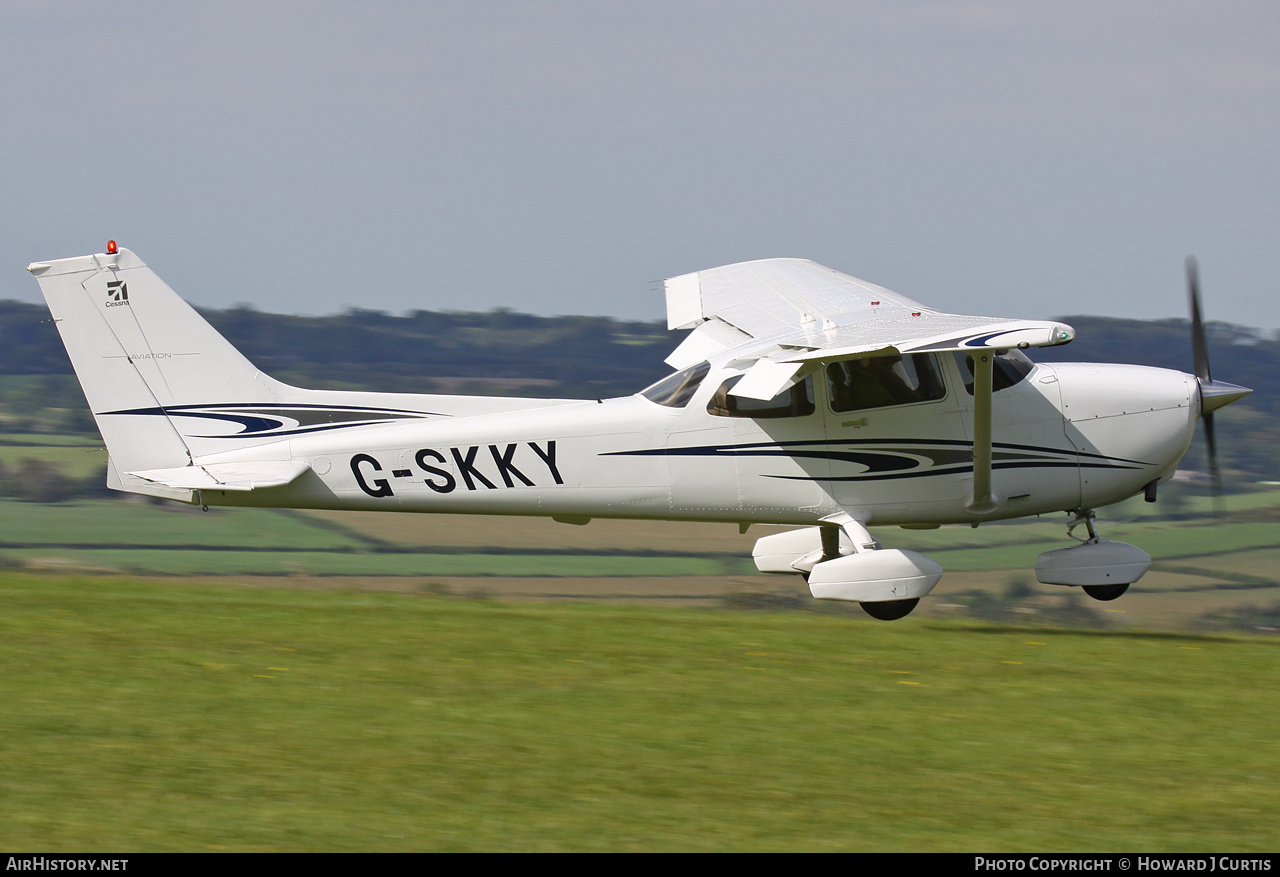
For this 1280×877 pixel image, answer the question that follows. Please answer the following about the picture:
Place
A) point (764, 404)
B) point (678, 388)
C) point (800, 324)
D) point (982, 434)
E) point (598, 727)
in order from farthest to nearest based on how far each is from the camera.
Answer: point (800, 324) < point (678, 388) < point (764, 404) < point (982, 434) < point (598, 727)

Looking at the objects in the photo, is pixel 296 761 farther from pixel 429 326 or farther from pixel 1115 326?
pixel 429 326

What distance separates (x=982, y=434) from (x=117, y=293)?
742 centimetres

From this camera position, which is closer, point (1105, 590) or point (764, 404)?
point (764, 404)

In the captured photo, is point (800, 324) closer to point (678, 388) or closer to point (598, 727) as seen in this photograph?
point (678, 388)

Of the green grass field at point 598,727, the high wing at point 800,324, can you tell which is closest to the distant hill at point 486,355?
the high wing at point 800,324

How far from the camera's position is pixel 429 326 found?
72.8m

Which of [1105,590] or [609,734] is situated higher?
[609,734]

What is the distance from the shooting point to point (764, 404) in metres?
10.8

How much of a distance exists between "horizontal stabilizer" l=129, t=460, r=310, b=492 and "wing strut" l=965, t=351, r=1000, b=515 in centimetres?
570

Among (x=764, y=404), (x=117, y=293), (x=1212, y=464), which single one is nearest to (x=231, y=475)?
(x=117, y=293)

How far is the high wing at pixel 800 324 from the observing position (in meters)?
9.54

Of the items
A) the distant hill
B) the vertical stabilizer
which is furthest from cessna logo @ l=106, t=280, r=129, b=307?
the distant hill

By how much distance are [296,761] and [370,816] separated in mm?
917

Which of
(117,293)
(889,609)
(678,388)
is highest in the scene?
(117,293)
